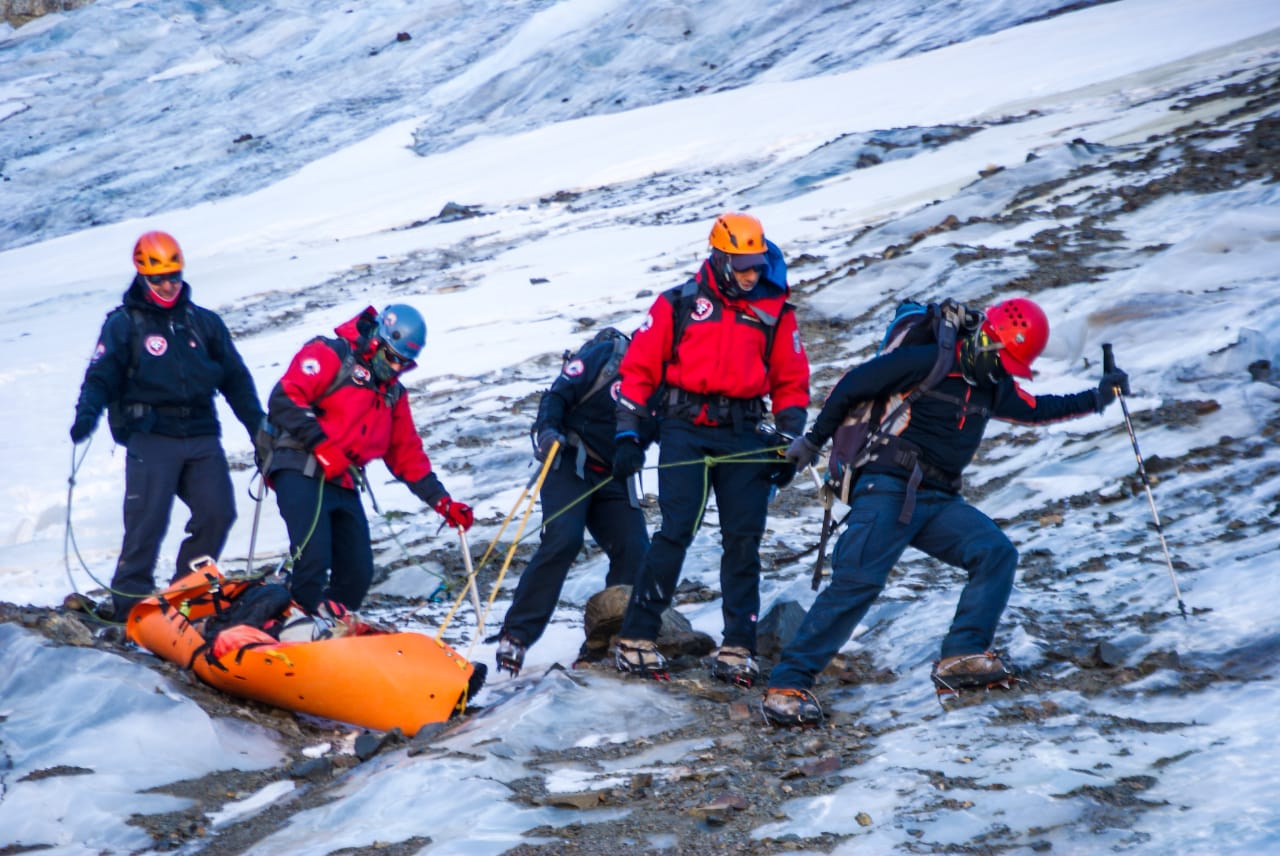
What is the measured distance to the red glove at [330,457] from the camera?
6242 millimetres

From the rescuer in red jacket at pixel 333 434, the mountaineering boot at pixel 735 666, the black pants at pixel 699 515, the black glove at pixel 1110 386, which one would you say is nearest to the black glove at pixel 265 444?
the rescuer in red jacket at pixel 333 434

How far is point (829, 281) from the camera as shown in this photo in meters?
13.2

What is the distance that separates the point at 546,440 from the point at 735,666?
4.70 feet

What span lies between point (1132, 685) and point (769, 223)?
13.0 metres

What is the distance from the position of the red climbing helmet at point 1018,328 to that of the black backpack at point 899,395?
0.40 ft

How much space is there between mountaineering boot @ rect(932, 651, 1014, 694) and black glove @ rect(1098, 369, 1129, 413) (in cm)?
136

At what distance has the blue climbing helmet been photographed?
625 centimetres

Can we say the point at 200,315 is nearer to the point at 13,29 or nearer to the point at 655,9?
the point at 655,9

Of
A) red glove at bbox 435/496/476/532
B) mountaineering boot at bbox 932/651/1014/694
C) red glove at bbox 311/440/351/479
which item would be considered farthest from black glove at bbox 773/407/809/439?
red glove at bbox 311/440/351/479

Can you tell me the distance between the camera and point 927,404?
203 inches

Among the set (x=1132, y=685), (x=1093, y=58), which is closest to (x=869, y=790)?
(x=1132, y=685)

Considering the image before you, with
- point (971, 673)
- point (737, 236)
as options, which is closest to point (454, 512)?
point (737, 236)

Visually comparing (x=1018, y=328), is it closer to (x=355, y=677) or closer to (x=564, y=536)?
(x=564, y=536)

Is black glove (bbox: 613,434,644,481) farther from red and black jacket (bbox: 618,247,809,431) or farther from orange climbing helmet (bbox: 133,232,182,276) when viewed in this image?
orange climbing helmet (bbox: 133,232,182,276)
